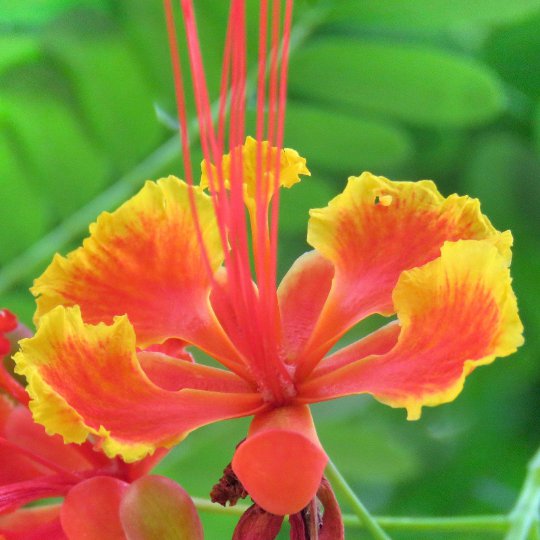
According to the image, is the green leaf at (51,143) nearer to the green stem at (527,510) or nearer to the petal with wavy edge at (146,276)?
the petal with wavy edge at (146,276)

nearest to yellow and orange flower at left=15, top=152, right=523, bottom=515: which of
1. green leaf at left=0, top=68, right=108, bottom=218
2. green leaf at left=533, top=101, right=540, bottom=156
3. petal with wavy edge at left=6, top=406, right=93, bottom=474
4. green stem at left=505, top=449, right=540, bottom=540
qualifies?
petal with wavy edge at left=6, top=406, right=93, bottom=474

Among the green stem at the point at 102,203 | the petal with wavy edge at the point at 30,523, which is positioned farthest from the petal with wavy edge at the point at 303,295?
the green stem at the point at 102,203

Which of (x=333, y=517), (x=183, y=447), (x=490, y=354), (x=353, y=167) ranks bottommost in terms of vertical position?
(x=183, y=447)

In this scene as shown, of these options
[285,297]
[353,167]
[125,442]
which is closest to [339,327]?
[285,297]

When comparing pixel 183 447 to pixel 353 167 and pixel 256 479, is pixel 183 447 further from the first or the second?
pixel 256 479

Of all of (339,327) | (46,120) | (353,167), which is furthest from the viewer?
(353,167)

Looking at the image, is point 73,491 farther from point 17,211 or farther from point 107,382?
point 17,211
